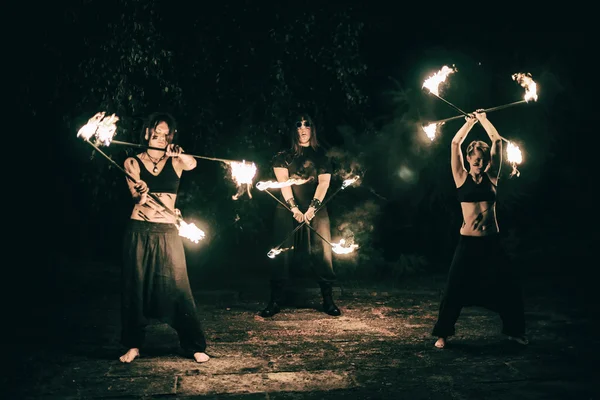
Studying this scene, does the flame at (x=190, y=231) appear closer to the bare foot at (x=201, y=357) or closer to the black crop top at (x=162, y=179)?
the black crop top at (x=162, y=179)

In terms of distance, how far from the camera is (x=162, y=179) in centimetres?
603

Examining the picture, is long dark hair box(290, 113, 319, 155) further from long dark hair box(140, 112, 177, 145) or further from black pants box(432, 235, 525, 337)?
black pants box(432, 235, 525, 337)

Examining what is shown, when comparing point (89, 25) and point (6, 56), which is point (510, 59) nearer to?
point (89, 25)

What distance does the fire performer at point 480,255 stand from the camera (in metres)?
6.39

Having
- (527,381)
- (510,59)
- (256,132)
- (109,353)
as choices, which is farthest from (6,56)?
(510,59)

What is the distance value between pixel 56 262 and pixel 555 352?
10040 mm

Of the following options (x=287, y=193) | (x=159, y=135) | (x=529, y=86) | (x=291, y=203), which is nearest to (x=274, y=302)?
(x=291, y=203)

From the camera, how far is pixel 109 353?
6348mm

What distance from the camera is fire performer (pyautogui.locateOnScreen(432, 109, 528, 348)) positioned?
6.39 m

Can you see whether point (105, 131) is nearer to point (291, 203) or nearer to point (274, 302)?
point (291, 203)

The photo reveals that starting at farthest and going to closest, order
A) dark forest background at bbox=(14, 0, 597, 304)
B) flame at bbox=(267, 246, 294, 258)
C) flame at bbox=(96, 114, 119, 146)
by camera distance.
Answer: dark forest background at bbox=(14, 0, 597, 304) → flame at bbox=(267, 246, 294, 258) → flame at bbox=(96, 114, 119, 146)

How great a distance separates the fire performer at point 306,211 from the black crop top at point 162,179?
7.42 feet

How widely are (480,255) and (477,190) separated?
71 centimetres

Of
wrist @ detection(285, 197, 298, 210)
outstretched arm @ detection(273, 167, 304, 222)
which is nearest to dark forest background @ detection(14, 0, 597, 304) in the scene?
outstretched arm @ detection(273, 167, 304, 222)
